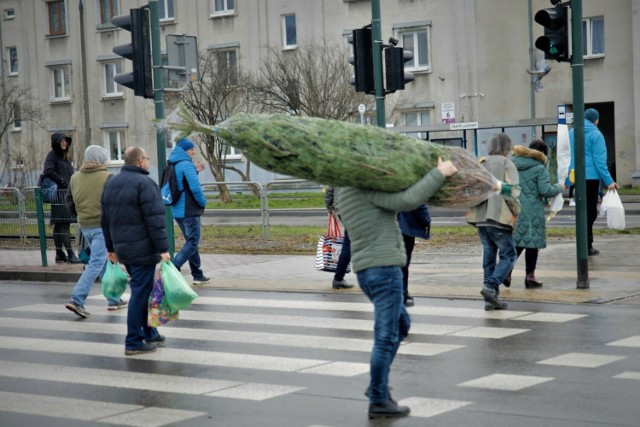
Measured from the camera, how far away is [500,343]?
9.37m

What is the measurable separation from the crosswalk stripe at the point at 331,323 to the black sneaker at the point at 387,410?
9.53 feet

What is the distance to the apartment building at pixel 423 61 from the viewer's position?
41.7m

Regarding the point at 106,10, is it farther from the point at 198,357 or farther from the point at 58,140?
the point at 198,357

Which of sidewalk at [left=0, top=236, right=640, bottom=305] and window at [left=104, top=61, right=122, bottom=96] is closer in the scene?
sidewalk at [left=0, top=236, right=640, bottom=305]

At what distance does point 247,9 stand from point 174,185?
36102 mm

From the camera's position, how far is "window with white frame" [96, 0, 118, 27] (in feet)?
174

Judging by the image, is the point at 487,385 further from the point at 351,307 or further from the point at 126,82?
the point at 126,82

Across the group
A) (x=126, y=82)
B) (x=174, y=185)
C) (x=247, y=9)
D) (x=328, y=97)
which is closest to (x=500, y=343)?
(x=174, y=185)

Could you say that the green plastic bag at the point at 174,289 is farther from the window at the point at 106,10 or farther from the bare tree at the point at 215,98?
the window at the point at 106,10

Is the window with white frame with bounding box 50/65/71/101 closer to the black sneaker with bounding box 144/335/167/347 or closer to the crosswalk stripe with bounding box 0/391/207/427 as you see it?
the black sneaker with bounding box 144/335/167/347

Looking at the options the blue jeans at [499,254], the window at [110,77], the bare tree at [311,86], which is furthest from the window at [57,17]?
the blue jeans at [499,254]

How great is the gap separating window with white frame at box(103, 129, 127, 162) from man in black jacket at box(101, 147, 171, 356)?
4418 cm

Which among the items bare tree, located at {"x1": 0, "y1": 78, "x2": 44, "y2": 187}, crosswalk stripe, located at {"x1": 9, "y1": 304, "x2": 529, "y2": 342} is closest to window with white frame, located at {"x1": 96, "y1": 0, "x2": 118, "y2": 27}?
bare tree, located at {"x1": 0, "y1": 78, "x2": 44, "y2": 187}

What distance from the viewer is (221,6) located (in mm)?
50188
